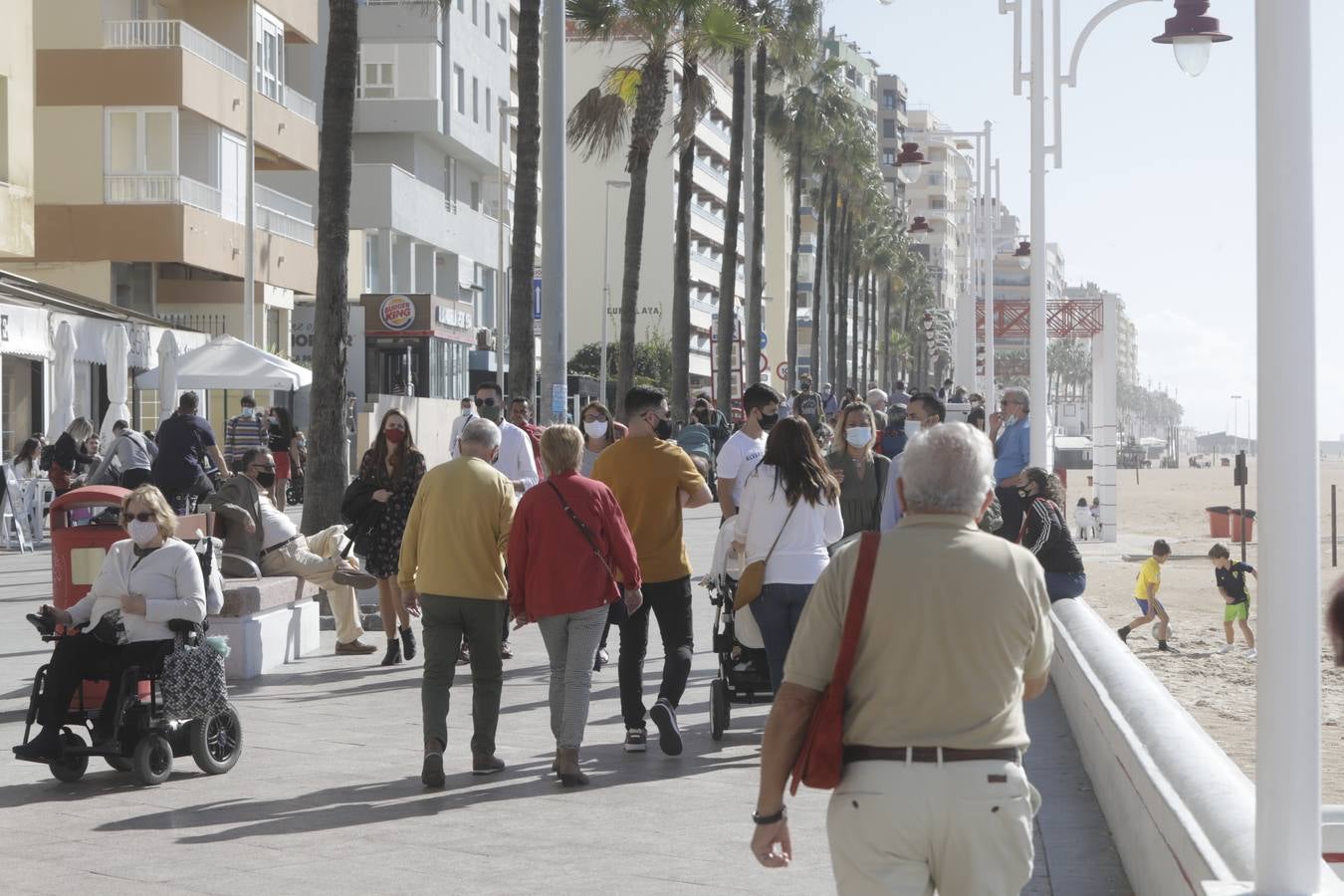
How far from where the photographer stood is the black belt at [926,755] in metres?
4.20

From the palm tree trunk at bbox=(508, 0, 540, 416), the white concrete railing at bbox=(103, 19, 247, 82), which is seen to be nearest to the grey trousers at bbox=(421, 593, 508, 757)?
the palm tree trunk at bbox=(508, 0, 540, 416)

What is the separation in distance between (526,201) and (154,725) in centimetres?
1635

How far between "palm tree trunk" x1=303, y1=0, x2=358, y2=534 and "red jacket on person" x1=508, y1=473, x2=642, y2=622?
802cm

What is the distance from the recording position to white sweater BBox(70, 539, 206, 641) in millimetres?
9305

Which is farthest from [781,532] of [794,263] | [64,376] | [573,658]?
[794,263]

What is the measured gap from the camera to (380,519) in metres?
13.5

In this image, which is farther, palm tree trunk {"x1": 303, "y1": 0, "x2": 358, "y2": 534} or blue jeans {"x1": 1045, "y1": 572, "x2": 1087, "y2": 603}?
palm tree trunk {"x1": 303, "y1": 0, "x2": 358, "y2": 534}

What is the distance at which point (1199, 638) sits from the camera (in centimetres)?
2397

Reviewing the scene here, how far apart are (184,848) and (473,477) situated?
8.09ft

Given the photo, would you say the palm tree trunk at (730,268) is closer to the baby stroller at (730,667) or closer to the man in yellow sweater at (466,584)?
the baby stroller at (730,667)

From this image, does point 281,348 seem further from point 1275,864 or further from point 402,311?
point 1275,864

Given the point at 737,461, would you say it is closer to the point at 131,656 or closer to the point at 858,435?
the point at 858,435

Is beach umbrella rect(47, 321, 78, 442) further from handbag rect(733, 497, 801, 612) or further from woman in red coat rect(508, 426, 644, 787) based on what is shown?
handbag rect(733, 497, 801, 612)

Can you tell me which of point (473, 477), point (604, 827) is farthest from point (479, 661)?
point (604, 827)
